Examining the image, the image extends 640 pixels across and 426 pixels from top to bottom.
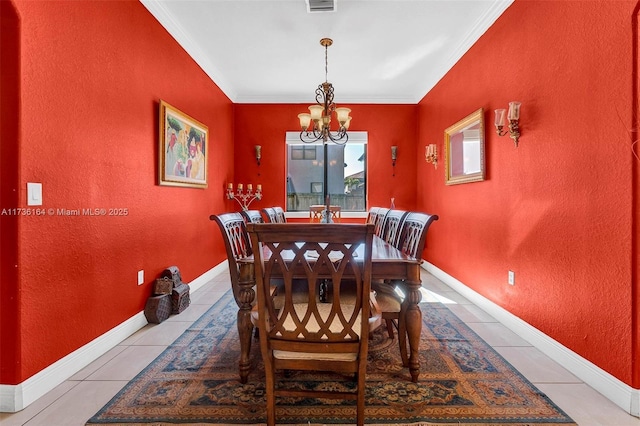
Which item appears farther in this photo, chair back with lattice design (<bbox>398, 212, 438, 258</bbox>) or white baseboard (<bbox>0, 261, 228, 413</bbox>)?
chair back with lattice design (<bbox>398, 212, 438, 258</bbox>)

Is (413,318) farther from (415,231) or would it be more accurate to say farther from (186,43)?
(186,43)

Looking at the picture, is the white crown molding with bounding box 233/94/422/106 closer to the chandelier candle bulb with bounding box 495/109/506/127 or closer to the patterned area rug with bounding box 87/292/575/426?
the chandelier candle bulb with bounding box 495/109/506/127

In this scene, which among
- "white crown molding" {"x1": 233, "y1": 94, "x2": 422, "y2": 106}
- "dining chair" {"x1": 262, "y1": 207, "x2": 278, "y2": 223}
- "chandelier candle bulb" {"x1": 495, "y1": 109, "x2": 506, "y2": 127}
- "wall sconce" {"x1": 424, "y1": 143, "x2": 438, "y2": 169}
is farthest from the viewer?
"white crown molding" {"x1": 233, "y1": 94, "x2": 422, "y2": 106}

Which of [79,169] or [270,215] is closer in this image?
[79,169]

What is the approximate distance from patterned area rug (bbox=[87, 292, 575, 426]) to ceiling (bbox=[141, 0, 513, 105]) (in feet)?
9.31

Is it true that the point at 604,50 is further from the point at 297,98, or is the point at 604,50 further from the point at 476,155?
the point at 297,98

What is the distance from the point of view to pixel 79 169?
6.16 feet

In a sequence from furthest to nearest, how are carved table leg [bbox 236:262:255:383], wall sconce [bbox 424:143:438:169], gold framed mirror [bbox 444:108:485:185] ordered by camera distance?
wall sconce [bbox 424:143:438:169], gold framed mirror [bbox 444:108:485:185], carved table leg [bbox 236:262:255:383]

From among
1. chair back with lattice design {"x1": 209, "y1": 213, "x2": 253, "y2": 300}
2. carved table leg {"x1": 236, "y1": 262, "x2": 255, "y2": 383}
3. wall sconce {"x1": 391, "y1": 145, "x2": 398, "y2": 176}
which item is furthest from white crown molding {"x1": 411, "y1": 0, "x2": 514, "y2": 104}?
carved table leg {"x1": 236, "y1": 262, "x2": 255, "y2": 383}

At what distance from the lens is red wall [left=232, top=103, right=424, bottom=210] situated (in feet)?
16.3

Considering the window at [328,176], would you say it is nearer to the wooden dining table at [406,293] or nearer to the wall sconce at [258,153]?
the wall sconce at [258,153]

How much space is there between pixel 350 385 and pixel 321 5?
2.91m

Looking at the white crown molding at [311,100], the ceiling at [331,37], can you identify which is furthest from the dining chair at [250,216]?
the white crown molding at [311,100]

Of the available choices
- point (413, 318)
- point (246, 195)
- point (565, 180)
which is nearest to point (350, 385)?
point (413, 318)
